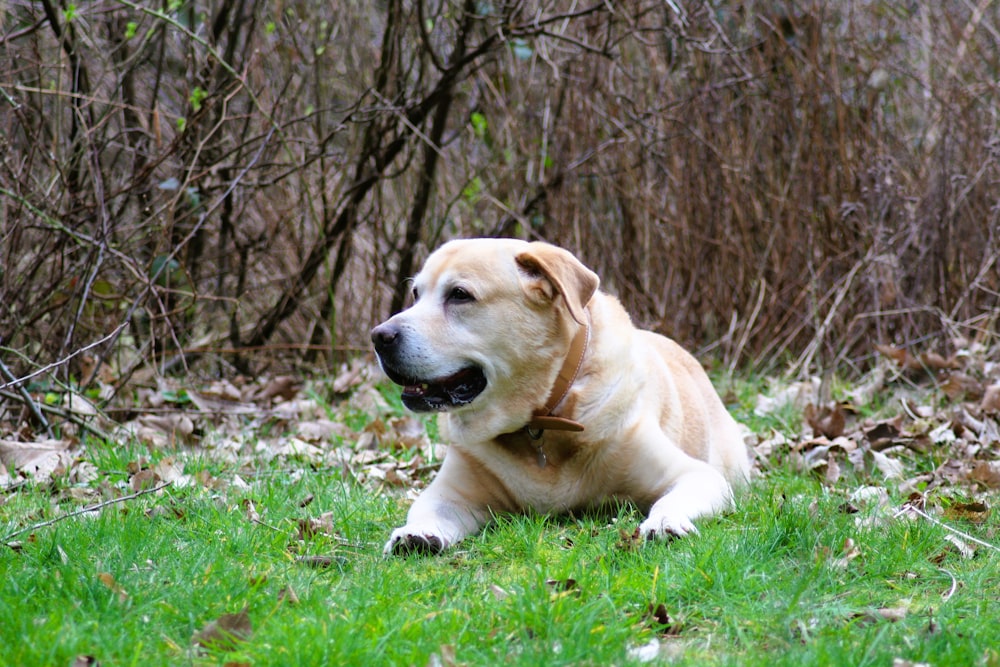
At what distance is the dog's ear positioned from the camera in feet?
11.8

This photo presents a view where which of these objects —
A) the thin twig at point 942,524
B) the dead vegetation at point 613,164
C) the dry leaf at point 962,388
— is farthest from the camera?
the dead vegetation at point 613,164

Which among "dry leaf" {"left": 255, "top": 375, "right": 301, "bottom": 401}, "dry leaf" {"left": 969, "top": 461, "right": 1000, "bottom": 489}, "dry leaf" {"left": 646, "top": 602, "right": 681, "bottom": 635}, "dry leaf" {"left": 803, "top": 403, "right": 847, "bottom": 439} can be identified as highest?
"dry leaf" {"left": 646, "top": 602, "right": 681, "bottom": 635}

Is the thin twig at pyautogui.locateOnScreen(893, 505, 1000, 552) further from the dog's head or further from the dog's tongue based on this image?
the dog's tongue

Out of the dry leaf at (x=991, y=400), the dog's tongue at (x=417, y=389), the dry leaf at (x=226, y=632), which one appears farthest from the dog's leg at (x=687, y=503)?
the dry leaf at (x=991, y=400)

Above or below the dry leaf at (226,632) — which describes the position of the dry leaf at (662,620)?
Answer: above

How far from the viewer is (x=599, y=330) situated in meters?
3.90

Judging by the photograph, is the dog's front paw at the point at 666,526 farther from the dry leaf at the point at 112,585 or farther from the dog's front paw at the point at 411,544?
the dry leaf at the point at 112,585

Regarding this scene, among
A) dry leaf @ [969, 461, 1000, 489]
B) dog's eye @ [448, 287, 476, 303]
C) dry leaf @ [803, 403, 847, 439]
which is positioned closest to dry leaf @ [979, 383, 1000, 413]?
dry leaf @ [803, 403, 847, 439]

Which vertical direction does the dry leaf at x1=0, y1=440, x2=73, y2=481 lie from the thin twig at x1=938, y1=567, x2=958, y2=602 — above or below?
below

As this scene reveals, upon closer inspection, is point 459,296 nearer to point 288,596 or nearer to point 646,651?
point 288,596

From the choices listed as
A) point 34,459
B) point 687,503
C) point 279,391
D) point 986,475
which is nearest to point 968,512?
point 986,475

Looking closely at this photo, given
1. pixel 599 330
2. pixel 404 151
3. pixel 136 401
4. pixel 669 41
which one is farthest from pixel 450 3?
pixel 599 330

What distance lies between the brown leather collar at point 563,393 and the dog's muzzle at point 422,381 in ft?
0.78

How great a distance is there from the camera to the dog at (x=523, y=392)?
3.66m
